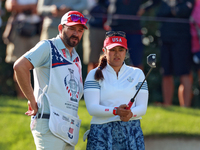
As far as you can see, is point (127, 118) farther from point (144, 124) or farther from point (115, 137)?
point (144, 124)

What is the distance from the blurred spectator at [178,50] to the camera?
7.58 meters

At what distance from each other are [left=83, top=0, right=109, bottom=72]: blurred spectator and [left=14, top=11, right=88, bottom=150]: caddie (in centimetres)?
361

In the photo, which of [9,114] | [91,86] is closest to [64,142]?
[91,86]

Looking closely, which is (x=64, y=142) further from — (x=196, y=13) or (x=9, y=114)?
(x=196, y=13)

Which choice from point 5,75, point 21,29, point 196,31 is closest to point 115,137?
point 196,31

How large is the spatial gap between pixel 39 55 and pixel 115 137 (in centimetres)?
117

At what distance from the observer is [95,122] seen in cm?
398

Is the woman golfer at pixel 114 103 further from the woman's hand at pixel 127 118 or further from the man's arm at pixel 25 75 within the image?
the man's arm at pixel 25 75

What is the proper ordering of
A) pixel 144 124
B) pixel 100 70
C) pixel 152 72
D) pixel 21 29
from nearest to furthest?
pixel 100 70
pixel 144 124
pixel 21 29
pixel 152 72

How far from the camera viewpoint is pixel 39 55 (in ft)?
12.7

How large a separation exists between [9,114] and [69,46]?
3.20 m

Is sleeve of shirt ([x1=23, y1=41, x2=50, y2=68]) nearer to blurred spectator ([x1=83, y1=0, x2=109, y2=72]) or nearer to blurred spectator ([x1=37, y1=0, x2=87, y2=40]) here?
blurred spectator ([x1=37, y1=0, x2=87, y2=40])

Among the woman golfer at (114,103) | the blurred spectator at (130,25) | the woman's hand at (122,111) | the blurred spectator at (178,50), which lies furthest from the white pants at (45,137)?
the blurred spectator at (178,50)

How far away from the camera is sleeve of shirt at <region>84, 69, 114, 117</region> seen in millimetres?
3822
